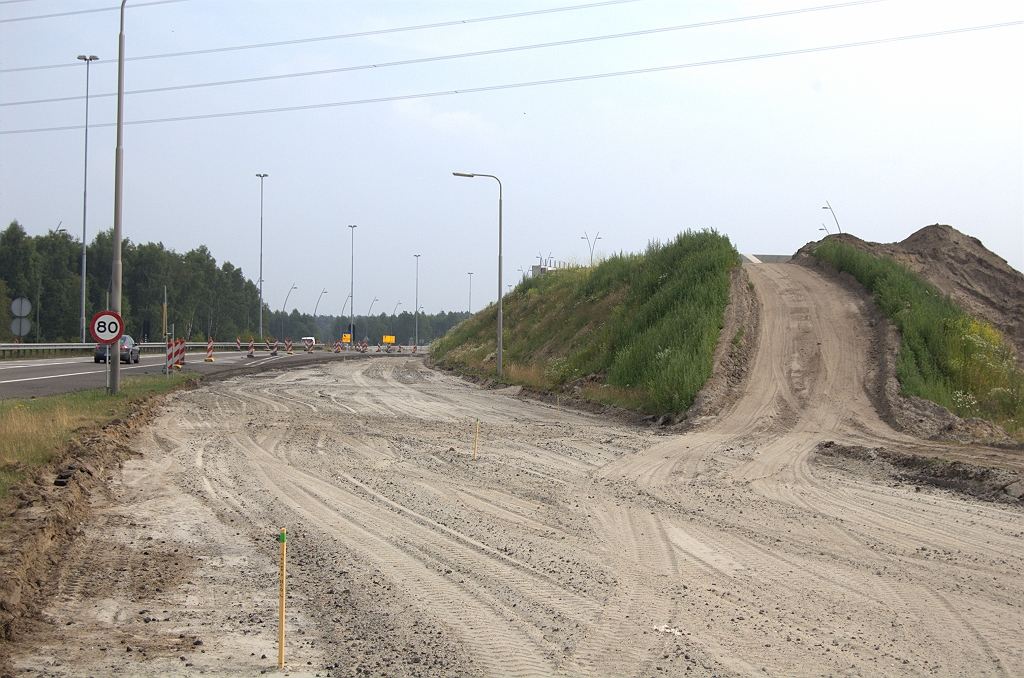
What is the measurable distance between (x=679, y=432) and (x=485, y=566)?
1209 cm

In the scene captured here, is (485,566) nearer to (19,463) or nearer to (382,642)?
(382,642)

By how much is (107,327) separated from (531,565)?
16.5 metres

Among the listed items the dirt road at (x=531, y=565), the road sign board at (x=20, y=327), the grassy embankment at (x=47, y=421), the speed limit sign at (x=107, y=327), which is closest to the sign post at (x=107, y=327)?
the speed limit sign at (x=107, y=327)

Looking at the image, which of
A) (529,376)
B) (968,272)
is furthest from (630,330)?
(968,272)

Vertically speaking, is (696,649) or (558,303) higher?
(558,303)

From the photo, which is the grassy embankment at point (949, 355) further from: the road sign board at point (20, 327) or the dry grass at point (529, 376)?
the road sign board at point (20, 327)

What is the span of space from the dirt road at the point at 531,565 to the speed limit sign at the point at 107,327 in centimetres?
562

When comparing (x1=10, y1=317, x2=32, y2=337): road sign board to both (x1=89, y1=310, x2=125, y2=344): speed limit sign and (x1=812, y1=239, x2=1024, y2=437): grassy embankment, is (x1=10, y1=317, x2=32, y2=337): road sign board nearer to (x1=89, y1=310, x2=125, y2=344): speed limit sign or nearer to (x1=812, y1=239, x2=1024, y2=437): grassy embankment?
(x1=89, y1=310, x2=125, y2=344): speed limit sign

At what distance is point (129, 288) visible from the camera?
110 meters

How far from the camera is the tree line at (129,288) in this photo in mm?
79000

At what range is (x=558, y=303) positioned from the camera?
4819 cm

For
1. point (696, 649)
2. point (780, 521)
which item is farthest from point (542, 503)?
point (696, 649)

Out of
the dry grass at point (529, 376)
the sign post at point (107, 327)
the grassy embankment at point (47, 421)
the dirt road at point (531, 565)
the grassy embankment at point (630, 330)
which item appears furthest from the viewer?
the dry grass at point (529, 376)

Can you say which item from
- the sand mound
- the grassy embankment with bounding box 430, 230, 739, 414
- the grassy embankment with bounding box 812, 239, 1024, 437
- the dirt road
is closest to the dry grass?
the grassy embankment with bounding box 430, 230, 739, 414
